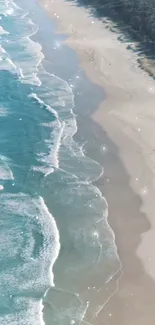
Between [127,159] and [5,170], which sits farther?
[127,159]

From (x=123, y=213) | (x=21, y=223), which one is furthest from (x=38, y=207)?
(x=123, y=213)

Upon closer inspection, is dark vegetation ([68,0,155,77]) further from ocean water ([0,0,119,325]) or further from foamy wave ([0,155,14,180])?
foamy wave ([0,155,14,180])

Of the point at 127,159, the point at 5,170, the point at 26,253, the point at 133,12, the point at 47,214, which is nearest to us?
the point at 26,253

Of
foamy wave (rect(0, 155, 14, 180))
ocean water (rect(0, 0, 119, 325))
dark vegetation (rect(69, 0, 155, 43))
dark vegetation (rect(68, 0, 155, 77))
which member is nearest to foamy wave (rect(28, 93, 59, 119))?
ocean water (rect(0, 0, 119, 325))

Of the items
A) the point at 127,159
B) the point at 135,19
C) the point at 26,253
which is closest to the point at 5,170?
the point at 127,159

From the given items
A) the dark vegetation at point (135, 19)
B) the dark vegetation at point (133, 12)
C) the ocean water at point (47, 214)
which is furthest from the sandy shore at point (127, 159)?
the dark vegetation at point (133, 12)

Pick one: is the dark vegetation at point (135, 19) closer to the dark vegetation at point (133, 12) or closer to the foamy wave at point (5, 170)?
the dark vegetation at point (133, 12)

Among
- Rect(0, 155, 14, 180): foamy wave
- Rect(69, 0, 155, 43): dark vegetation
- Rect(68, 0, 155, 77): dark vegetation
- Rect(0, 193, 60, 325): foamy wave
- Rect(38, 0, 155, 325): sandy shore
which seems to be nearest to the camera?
Rect(0, 193, 60, 325): foamy wave

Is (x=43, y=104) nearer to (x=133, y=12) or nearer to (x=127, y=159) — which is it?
(x=127, y=159)
